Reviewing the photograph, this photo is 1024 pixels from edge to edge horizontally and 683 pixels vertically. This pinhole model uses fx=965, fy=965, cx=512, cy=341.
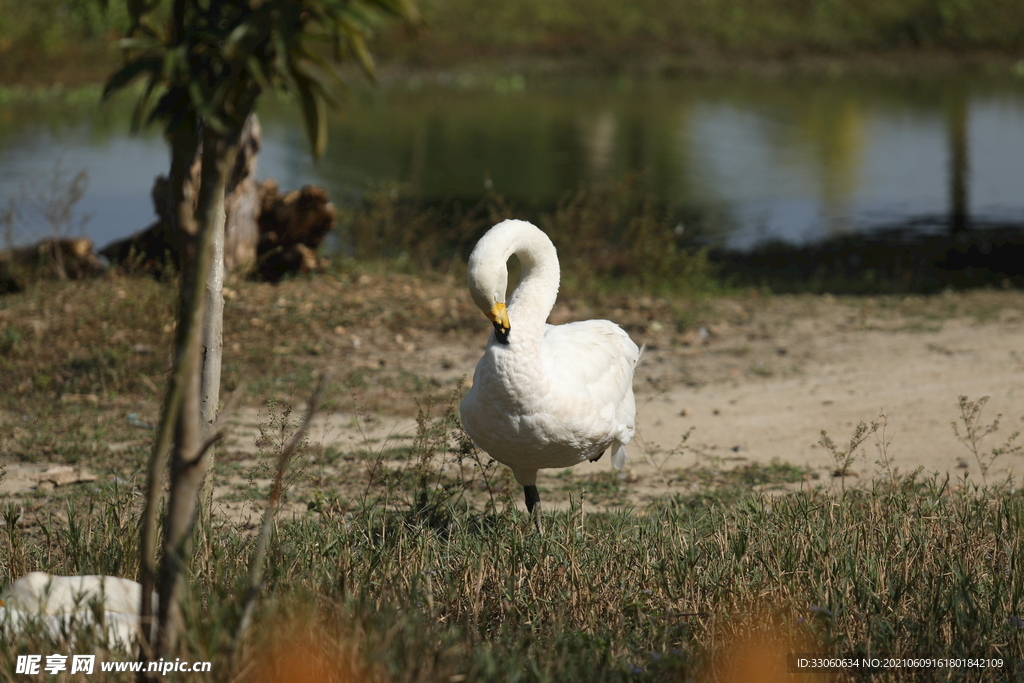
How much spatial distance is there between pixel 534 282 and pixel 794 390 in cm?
380

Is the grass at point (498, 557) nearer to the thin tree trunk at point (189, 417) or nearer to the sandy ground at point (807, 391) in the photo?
the thin tree trunk at point (189, 417)

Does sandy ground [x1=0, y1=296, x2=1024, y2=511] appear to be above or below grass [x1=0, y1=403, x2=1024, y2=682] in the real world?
above

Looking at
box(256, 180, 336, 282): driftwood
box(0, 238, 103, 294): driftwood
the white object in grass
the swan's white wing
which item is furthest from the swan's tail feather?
box(0, 238, 103, 294): driftwood

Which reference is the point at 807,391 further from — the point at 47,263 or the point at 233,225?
the point at 47,263

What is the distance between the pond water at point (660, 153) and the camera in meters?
15.8

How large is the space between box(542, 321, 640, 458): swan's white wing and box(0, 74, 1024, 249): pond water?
15.7 feet

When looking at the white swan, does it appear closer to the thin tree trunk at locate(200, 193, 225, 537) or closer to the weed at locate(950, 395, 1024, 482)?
the thin tree trunk at locate(200, 193, 225, 537)

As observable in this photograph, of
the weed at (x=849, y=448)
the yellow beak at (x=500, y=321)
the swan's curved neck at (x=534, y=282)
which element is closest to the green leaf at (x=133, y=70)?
the yellow beak at (x=500, y=321)

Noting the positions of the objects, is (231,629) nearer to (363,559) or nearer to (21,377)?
(363,559)

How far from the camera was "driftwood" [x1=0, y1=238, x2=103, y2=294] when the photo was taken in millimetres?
9266

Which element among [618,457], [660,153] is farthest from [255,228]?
[660,153]

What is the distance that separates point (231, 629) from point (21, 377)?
5.28 m

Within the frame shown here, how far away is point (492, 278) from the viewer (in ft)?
13.6

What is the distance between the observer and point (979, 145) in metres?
21.4
